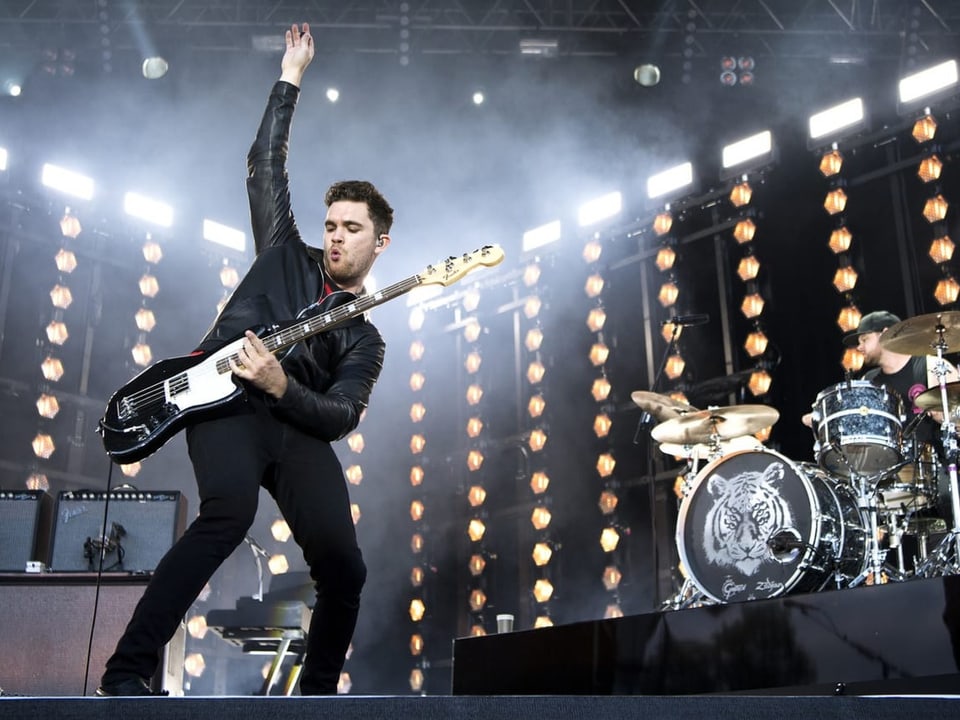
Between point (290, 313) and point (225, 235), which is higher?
point (225, 235)

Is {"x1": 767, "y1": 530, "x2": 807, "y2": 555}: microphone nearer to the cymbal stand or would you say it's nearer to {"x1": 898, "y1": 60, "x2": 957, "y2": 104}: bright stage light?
the cymbal stand

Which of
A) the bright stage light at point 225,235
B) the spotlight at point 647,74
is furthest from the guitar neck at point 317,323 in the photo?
the bright stage light at point 225,235

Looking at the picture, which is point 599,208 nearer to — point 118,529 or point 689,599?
point 689,599

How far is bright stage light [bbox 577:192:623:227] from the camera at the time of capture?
39.0 ft

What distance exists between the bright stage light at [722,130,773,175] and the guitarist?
7.91 metres

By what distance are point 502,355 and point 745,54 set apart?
4261mm

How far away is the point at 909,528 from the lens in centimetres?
641

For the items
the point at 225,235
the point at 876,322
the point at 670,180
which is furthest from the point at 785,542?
the point at 225,235

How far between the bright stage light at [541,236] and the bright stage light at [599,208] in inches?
13.4

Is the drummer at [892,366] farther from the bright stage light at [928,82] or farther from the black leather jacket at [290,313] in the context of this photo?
the black leather jacket at [290,313]

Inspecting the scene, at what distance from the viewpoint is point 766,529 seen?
5.62 metres

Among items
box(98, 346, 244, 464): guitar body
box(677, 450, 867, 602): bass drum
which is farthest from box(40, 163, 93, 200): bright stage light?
box(98, 346, 244, 464): guitar body

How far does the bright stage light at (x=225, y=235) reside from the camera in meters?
13.1

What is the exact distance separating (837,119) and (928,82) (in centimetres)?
84
